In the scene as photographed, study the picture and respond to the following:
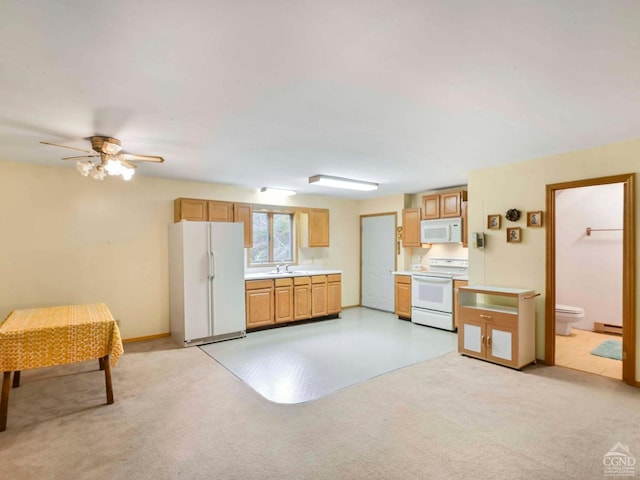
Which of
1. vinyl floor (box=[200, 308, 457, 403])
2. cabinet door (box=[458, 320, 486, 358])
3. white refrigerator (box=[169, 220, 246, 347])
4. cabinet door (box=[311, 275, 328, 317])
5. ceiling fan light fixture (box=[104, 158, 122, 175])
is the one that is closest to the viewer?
ceiling fan light fixture (box=[104, 158, 122, 175])

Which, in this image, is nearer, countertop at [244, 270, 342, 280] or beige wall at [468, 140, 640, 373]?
beige wall at [468, 140, 640, 373]

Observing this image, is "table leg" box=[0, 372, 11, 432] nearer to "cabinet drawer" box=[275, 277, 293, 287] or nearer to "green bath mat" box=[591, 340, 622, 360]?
"cabinet drawer" box=[275, 277, 293, 287]

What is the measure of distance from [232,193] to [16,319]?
324 cm

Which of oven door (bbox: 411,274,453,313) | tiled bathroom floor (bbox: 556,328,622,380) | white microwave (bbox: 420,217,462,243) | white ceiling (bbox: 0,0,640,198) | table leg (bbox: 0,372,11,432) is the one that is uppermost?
white ceiling (bbox: 0,0,640,198)

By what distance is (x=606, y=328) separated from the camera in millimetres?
4992

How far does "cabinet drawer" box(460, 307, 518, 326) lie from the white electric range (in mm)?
1208

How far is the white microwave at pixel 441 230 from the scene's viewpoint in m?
5.40

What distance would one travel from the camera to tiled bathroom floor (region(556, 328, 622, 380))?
3.59 meters

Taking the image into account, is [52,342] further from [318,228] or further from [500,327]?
[318,228]

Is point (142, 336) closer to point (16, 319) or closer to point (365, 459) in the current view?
point (16, 319)

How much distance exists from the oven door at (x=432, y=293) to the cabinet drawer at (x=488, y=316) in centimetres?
122

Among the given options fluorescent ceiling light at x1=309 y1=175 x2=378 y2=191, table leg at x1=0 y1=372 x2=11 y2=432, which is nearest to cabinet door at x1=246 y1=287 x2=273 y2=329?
fluorescent ceiling light at x1=309 y1=175 x2=378 y2=191

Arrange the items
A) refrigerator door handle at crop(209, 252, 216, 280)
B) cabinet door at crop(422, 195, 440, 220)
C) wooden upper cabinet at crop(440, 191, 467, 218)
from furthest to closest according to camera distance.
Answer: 1. cabinet door at crop(422, 195, 440, 220)
2. wooden upper cabinet at crop(440, 191, 467, 218)
3. refrigerator door handle at crop(209, 252, 216, 280)

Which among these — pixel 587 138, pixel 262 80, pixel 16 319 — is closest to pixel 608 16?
pixel 262 80
